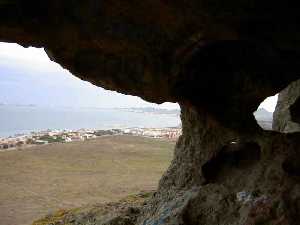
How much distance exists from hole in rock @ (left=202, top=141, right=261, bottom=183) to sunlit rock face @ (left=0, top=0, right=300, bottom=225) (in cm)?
2

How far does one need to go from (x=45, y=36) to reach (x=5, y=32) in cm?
69

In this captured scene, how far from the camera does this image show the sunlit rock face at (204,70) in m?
7.61

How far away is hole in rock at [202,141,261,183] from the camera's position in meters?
8.98

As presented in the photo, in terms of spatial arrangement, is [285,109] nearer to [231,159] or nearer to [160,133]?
[231,159]

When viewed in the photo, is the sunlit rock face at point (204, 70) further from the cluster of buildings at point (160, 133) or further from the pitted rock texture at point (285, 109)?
the cluster of buildings at point (160, 133)

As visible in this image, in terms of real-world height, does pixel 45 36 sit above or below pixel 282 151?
above

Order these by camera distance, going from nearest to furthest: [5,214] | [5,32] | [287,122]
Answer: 1. [5,32]
2. [287,122]
3. [5,214]

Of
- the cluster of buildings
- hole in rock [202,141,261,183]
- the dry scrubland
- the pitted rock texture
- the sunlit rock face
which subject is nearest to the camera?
the sunlit rock face

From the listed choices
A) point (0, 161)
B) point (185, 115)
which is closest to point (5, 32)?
point (185, 115)

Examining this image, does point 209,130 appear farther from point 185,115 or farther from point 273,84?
point 273,84

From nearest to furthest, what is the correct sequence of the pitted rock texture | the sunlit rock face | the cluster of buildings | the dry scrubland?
the sunlit rock face, the pitted rock texture, the dry scrubland, the cluster of buildings

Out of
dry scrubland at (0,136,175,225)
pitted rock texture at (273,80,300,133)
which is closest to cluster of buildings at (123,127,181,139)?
dry scrubland at (0,136,175,225)

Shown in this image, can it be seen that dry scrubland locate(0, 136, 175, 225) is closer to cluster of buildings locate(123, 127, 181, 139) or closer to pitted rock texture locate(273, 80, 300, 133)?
cluster of buildings locate(123, 127, 181, 139)

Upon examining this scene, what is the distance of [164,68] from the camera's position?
8875mm
